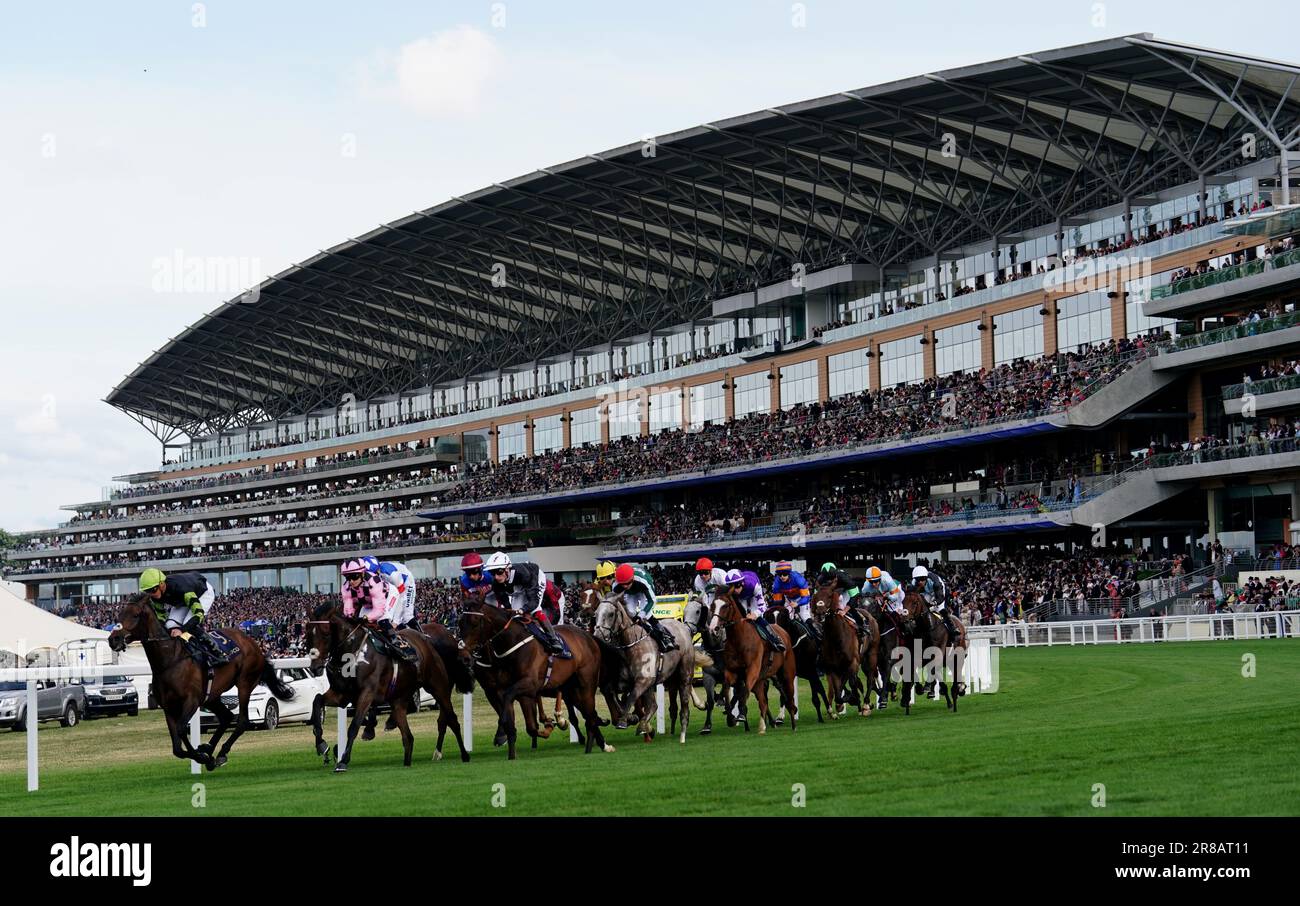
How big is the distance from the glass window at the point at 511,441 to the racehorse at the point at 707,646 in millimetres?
66987

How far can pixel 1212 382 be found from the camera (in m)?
49.3

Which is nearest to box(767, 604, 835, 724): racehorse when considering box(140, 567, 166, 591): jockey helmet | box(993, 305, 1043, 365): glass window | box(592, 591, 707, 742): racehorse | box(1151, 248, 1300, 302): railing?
box(592, 591, 707, 742): racehorse

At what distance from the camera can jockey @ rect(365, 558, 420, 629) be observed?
51.4 ft

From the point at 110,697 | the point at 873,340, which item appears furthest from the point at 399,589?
the point at 873,340

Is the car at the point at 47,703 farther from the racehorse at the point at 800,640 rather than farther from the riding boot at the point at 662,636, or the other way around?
the racehorse at the point at 800,640

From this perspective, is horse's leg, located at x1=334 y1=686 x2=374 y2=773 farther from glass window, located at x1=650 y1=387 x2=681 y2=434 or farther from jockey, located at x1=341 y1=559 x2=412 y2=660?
glass window, located at x1=650 y1=387 x2=681 y2=434

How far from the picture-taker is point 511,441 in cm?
8731

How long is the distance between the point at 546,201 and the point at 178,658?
173 ft

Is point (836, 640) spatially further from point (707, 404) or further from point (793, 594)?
point (707, 404)

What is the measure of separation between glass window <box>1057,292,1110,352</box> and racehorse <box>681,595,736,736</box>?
36867mm

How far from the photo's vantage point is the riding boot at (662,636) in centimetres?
1720

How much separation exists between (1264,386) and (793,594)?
30.5 meters
